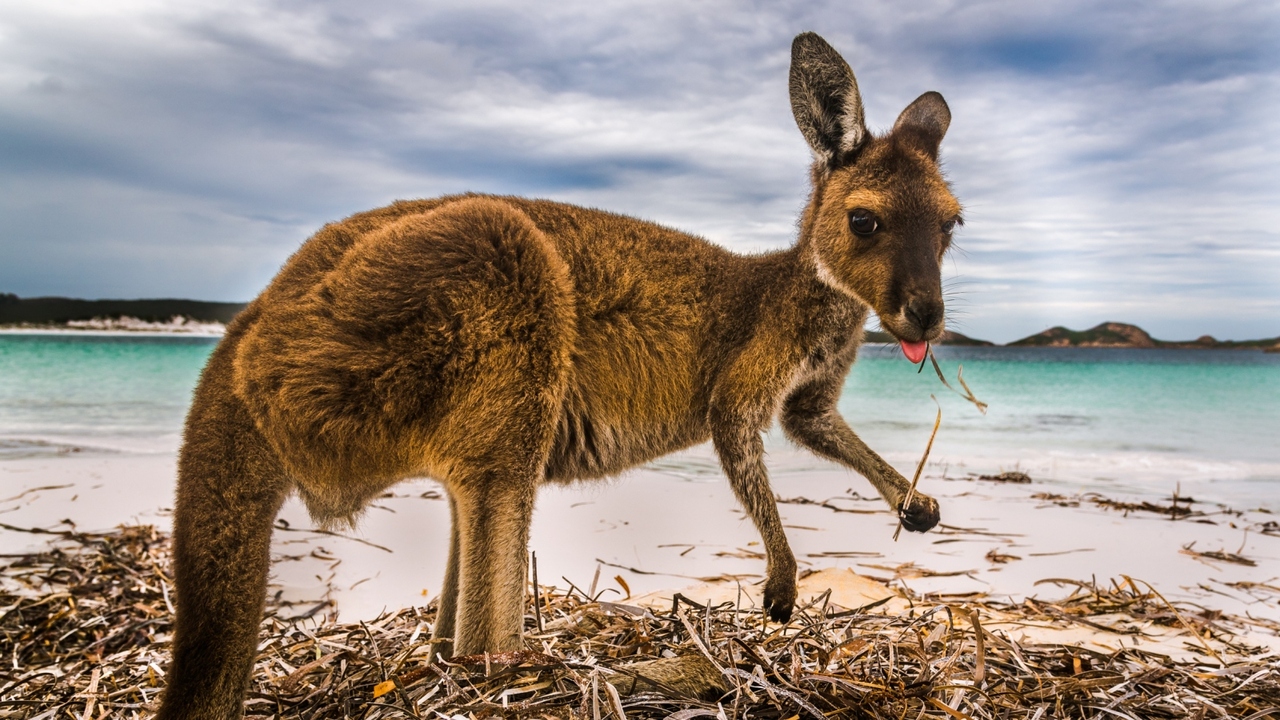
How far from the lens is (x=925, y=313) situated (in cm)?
295

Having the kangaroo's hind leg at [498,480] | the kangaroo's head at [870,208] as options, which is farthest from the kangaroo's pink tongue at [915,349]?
the kangaroo's hind leg at [498,480]

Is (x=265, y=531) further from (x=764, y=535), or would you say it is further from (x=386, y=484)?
(x=764, y=535)

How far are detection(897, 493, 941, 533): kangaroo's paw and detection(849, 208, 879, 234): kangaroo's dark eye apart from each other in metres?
1.05

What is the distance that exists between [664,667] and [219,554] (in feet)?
4.61

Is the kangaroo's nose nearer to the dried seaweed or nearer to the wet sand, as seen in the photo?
the dried seaweed

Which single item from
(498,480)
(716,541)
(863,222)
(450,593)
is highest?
(863,222)

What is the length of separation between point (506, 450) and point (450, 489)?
0.27 m

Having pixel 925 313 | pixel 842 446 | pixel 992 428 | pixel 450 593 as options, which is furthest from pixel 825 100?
pixel 992 428

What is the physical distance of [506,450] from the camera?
9.26 ft

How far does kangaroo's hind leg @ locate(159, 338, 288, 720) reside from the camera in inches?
96.1

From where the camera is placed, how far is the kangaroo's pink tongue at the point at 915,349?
9.77 ft

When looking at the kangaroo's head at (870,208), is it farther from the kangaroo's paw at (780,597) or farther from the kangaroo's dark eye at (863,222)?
the kangaroo's paw at (780,597)

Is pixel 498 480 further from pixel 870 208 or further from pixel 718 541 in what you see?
pixel 718 541

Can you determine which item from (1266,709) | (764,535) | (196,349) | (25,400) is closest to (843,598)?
(764,535)
